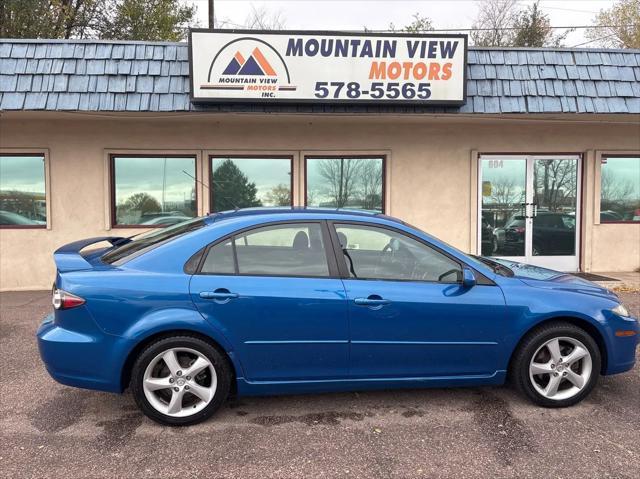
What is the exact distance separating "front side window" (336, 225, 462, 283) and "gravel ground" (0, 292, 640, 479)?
3.24 feet

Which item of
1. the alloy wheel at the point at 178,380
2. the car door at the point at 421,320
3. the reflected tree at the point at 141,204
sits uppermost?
the reflected tree at the point at 141,204

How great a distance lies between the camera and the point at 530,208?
8.67 meters

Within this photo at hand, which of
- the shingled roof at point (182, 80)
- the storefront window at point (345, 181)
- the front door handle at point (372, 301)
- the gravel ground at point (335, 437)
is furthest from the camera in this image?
the storefront window at point (345, 181)

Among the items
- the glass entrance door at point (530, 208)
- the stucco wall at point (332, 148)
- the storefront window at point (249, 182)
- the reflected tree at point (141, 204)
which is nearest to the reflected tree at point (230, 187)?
the storefront window at point (249, 182)

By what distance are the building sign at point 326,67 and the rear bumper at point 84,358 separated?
447 centimetres

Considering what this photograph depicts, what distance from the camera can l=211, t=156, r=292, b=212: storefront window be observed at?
834cm

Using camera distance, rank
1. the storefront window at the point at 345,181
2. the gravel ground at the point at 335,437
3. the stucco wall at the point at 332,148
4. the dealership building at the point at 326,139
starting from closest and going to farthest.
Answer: the gravel ground at the point at 335,437 → the dealership building at the point at 326,139 → the stucco wall at the point at 332,148 → the storefront window at the point at 345,181

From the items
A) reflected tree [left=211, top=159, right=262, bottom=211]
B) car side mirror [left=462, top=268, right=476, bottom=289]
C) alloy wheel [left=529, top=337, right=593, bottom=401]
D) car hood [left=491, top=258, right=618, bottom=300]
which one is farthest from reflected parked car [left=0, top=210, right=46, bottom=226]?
alloy wheel [left=529, top=337, right=593, bottom=401]

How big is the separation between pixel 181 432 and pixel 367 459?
1243 millimetres

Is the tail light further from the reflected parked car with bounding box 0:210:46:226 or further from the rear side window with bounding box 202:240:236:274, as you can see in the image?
the reflected parked car with bounding box 0:210:46:226

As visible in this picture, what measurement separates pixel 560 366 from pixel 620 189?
652cm

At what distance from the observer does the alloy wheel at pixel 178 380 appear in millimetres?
3316

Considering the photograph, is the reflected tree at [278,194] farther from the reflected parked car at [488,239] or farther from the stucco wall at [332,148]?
the reflected parked car at [488,239]

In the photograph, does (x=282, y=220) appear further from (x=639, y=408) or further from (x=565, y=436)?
(x=639, y=408)
